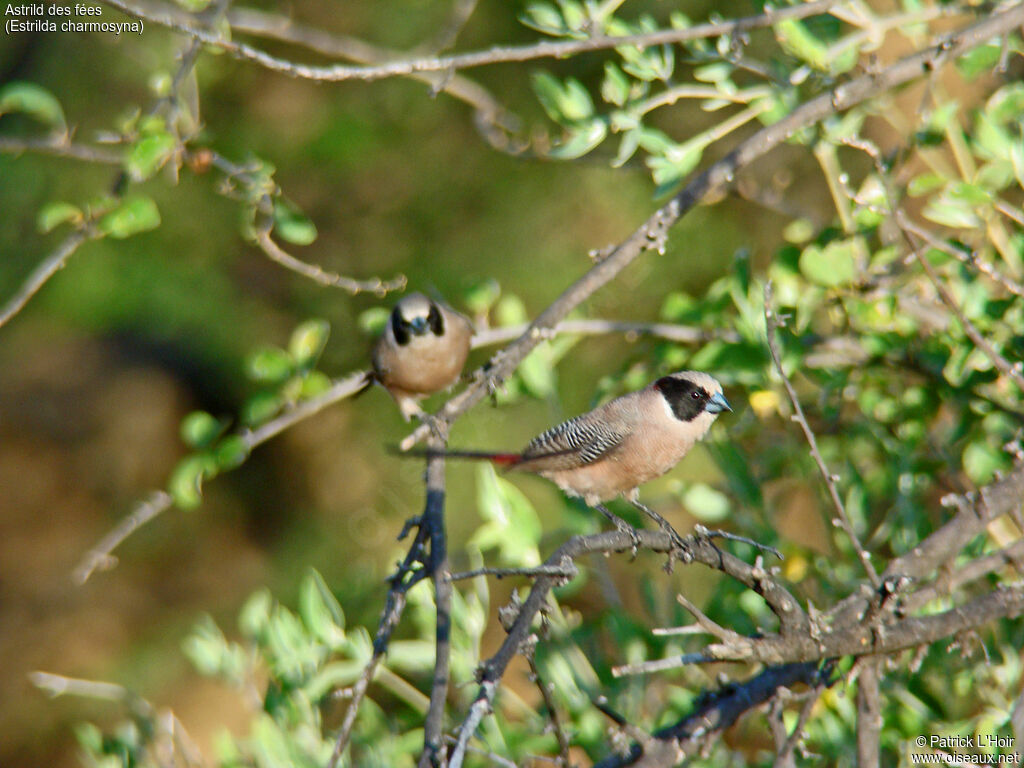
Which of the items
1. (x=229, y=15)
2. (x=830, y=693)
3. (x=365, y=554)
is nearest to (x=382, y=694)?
(x=365, y=554)

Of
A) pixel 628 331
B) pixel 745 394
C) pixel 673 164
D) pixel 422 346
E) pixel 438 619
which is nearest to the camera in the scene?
pixel 438 619

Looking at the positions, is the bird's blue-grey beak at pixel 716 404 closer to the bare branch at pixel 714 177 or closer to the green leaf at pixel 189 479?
the bare branch at pixel 714 177

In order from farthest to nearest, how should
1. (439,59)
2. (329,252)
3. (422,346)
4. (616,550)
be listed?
(329,252) → (422,346) → (439,59) → (616,550)

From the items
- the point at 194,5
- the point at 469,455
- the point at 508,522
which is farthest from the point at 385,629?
the point at 194,5

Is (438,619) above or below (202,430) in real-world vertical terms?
above

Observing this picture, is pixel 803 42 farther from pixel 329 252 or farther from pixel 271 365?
pixel 329 252

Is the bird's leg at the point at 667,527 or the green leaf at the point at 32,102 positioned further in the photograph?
the green leaf at the point at 32,102

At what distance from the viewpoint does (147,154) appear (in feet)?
7.77

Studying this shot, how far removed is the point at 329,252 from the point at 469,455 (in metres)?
3.16

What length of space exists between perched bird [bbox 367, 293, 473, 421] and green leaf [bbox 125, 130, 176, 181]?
1513 millimetres

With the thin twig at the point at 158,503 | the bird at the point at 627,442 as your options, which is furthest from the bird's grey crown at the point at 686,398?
the thin twig at the point at 158,503

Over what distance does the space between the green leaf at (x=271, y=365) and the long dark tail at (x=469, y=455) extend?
1.53 ft

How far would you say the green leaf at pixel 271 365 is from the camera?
2.75 metres

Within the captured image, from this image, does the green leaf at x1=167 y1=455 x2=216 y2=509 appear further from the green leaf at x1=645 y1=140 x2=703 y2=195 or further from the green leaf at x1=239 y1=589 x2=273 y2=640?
the green leaf at x1=645 y1=140 x2=703 y2=195
